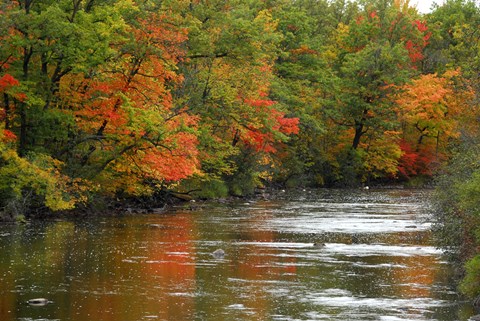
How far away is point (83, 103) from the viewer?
37.3 m

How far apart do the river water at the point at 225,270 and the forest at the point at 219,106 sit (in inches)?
72.7

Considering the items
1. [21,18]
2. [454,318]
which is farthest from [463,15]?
[454,318]

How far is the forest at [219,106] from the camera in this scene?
3253 cm

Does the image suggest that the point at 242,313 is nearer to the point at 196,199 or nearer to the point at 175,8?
the point at 175,8

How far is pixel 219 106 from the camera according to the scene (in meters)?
48.2

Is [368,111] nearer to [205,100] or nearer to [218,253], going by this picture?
[205,100]

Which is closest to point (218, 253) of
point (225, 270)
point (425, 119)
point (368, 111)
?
point (225, 270)

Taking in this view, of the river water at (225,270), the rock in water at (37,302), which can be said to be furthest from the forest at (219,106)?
the rock in water at (37,302)

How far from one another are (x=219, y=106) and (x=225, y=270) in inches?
1061

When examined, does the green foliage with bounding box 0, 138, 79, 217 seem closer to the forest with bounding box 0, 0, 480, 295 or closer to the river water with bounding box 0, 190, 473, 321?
the forest with bounding box 0, 0, 480, 295

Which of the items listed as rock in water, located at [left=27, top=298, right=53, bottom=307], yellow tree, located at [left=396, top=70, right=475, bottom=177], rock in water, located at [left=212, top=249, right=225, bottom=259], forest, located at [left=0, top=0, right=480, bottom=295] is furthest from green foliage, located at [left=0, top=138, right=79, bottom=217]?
yellow tree, located at [left=396, top=70, right=475, bottom=177]

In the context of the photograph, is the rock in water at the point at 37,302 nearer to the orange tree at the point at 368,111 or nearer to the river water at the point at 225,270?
the river water at the point at 225,270

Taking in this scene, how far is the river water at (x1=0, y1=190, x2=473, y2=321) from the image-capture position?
1680 centimetres

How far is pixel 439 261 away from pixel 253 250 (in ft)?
17.9
